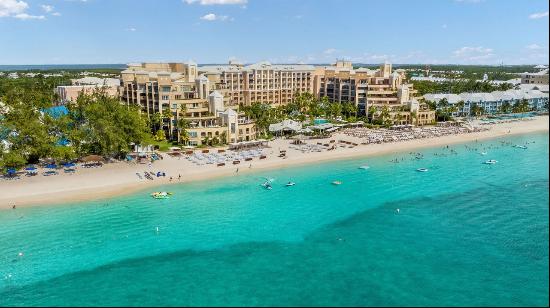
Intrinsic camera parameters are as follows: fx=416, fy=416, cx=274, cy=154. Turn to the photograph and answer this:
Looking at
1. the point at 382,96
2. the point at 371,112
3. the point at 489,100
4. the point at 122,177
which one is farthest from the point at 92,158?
the point at 489,100

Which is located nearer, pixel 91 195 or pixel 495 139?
pixel 91 195

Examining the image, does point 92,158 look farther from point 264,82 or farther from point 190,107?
point 264,82

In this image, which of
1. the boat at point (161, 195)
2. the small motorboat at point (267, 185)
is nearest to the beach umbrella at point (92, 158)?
the boat at point (161, 195)

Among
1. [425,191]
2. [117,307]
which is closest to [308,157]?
[425,191]

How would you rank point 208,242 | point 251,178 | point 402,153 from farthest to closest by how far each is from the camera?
point 402,153 → point 251,178 → point 208,242

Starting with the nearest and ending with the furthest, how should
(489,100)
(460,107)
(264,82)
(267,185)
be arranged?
(267,185) < (264,82) < (460,107) < (489,100)

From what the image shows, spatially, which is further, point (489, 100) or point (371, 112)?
point (489, 100)

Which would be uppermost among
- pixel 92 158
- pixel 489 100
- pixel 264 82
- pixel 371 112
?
pixel 264 82

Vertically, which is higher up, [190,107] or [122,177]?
[190,107]

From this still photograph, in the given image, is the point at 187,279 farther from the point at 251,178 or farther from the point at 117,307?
the point at 251,178
